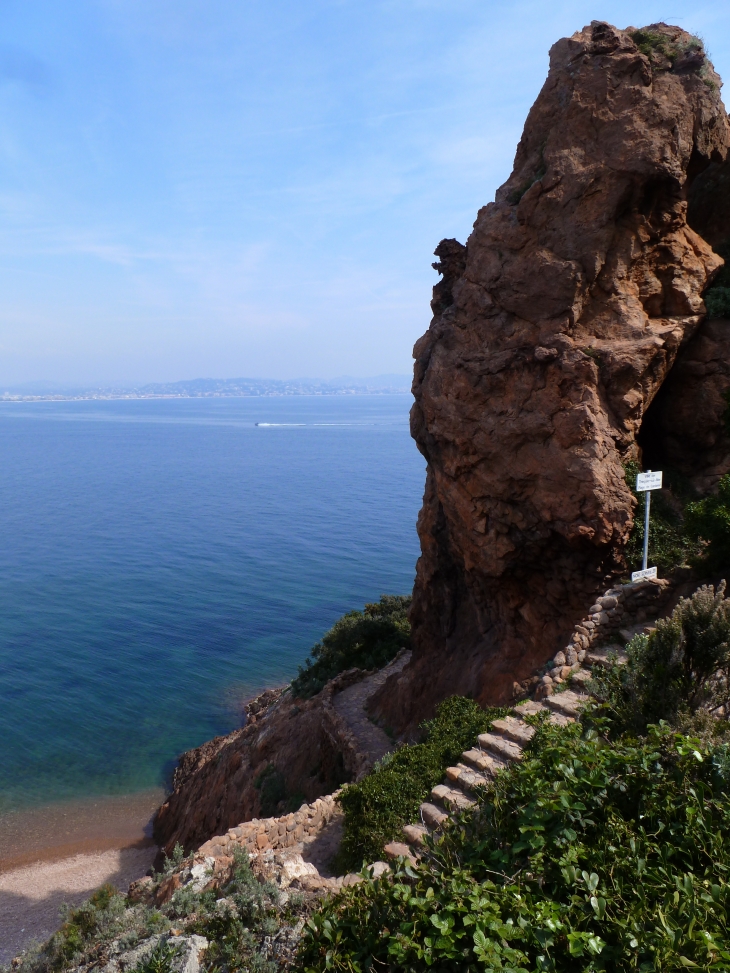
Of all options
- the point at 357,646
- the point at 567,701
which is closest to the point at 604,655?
the point at 567,701

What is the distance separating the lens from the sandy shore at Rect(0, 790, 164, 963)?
18922 mm

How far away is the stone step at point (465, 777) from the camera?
8031 millimetres

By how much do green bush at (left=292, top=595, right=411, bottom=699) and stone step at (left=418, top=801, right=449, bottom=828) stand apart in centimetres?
1483

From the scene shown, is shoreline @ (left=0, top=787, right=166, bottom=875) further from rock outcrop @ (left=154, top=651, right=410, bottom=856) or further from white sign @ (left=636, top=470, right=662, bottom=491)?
white sign @ (left=636, top=470, right=662, bottom=491)

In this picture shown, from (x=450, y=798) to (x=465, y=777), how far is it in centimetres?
45

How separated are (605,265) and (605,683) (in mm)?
8791

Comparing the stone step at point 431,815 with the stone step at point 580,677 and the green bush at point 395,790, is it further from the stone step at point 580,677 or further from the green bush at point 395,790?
the stone step at point 580,677

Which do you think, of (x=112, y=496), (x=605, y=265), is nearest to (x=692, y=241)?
(x=605, y=265)

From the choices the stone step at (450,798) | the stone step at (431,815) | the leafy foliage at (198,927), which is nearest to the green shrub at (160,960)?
the leafy foliage at (198,927)

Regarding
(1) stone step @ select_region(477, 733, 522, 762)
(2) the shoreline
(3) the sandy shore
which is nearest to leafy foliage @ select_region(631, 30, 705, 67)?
(1) stone step @ select_region(477, 733, 522, 762)

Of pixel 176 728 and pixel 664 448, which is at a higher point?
pixel 664 448

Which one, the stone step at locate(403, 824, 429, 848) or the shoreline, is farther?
the shoreline

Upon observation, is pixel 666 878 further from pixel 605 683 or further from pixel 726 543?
pixel 726 543

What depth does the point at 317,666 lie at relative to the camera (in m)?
24.5
